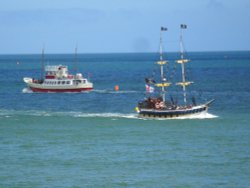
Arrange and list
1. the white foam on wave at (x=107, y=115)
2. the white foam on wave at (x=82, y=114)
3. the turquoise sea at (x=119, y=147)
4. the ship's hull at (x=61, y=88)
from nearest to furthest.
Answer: the turquoise sea at (x=119, y=147), the white foam on wave at (x=82, y=114), the white foam on wave at (x=107, y=115), the ship's hull at (x=61, y=88)

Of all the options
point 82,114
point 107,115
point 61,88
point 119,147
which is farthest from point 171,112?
point 61,88

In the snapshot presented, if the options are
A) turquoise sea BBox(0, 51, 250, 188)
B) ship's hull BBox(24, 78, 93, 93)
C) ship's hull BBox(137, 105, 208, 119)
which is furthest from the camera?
ship's hull BBox(24, 78, 93, 93)

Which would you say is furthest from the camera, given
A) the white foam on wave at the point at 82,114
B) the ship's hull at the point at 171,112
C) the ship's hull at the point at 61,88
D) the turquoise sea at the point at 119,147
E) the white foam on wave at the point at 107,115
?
the ship's hull at the point at 61,88

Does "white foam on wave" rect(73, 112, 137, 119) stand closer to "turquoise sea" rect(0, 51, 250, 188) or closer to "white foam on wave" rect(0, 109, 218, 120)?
"white foam on wave" rect(0, 109, 218, 120)

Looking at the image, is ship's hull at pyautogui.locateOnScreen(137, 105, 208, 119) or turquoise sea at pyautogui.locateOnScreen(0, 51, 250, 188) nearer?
turquoise sea at pyautogui.locateOnScreen(0, 51, 250, 188)

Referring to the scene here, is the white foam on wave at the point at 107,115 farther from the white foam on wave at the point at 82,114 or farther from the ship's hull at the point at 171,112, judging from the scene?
the ship's hull at the point at 171,112

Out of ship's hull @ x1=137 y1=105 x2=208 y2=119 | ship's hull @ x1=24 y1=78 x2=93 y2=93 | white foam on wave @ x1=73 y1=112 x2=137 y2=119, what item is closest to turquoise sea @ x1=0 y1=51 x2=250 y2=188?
white foam on wave @ x1=73 y1=112 x2=137 y2=119

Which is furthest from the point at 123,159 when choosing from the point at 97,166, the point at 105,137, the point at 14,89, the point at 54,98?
the point at 14,89

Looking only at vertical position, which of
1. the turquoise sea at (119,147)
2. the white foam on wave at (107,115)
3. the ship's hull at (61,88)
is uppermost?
the ship's hull at (61,88)

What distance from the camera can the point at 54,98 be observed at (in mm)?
126062

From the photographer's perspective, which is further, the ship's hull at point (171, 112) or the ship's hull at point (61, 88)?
the ship's hull at point (61, 88)

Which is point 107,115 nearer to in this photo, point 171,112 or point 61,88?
point 171,112

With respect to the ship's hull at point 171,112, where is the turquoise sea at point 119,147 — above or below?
below

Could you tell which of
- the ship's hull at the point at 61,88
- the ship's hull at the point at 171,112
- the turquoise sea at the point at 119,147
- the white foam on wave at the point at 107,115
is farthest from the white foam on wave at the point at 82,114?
the ship's hull at the point at 61,88
